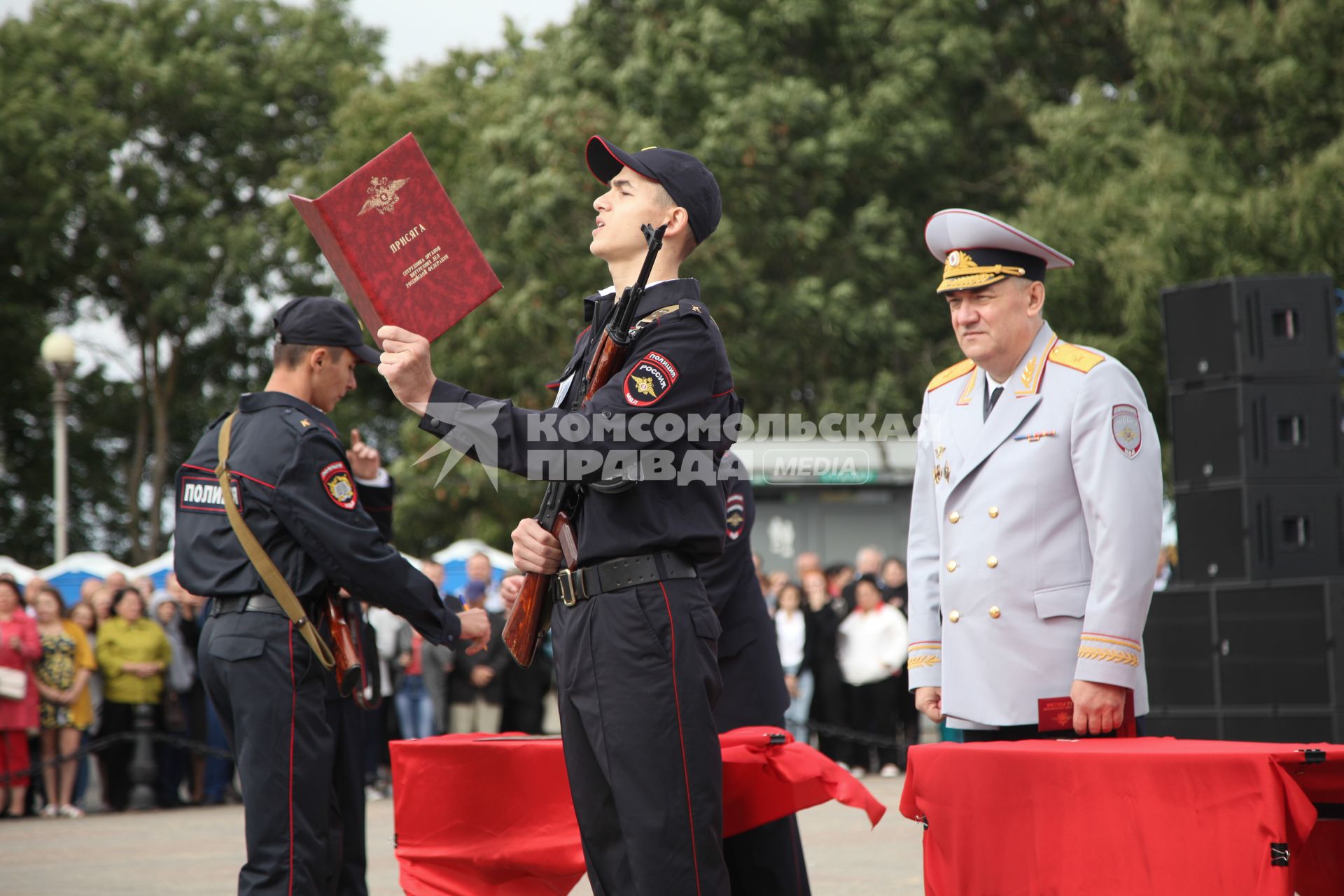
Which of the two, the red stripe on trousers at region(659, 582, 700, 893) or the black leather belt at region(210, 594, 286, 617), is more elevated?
the black leather belt at region(210, 594, 286, 617)

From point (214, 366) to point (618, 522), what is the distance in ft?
113

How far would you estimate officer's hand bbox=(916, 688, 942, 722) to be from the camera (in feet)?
14.9

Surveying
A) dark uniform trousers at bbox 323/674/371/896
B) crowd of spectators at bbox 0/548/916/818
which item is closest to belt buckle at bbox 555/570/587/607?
dark uniform trousers at bbox 323/674/371/896

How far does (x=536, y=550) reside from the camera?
149 inches

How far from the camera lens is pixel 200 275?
33844 mm

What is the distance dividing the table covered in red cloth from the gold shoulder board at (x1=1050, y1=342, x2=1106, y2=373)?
189cm

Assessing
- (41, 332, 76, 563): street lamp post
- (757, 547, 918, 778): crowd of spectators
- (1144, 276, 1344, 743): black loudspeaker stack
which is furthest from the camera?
(41, 332, 76, 563): street lamp post

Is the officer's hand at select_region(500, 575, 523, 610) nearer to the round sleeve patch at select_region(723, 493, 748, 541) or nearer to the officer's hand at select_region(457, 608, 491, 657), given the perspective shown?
the officer's hand at select_region(457, 608, 491, 657)

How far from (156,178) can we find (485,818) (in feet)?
104

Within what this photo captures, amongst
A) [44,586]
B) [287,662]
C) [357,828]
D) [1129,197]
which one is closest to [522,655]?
[287,662]

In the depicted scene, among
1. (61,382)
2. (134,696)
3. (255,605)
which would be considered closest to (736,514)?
(255,605)

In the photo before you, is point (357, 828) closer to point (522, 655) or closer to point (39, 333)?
point (522, 655)

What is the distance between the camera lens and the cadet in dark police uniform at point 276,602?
4.76 meters

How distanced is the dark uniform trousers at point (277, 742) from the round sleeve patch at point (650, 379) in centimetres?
180
